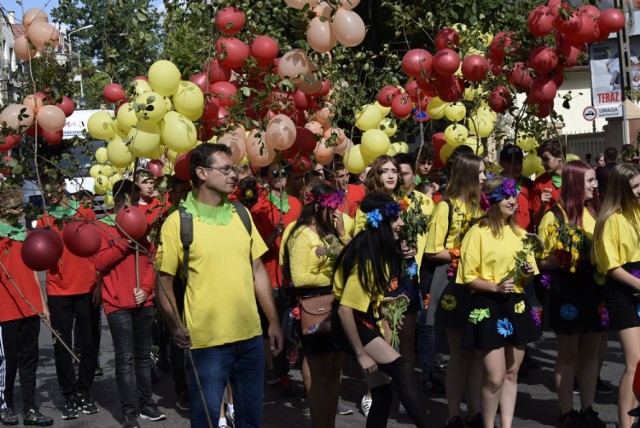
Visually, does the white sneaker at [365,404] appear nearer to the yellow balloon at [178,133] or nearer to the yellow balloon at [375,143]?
the yellow balloon at [375,143]

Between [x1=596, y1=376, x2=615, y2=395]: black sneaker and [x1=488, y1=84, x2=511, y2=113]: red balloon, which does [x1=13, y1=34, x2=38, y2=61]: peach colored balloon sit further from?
[x1=596, y1=376, x2=615, y2=395]: black sneaker

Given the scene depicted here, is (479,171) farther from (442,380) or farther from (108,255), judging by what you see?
(108,255)

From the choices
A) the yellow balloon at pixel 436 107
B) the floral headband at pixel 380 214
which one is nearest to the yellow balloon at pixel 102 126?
the floral headband at pixel 380 214

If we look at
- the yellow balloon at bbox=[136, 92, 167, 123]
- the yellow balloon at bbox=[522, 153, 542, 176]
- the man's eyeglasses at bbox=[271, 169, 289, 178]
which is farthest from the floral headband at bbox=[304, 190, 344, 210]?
the yellow balloon at bbox=[522, 153, 542, 176]

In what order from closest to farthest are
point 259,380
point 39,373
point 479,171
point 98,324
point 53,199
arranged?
1. point 259,380
2. point 53,199
3. point 479,171
4. point 98,324
5. point 39,373

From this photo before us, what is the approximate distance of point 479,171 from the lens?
7664 millimetres

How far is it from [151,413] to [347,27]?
3647 mm

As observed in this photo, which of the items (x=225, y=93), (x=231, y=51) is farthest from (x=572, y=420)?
(x=231, y=51)

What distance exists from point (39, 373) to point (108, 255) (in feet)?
11.7

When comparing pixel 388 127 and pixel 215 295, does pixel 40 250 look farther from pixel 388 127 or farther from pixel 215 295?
pixel 388 127

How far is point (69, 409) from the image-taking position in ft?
28.5

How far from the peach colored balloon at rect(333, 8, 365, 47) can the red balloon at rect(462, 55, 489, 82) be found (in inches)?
52.5

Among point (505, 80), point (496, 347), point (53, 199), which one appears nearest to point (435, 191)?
point (505, 80)

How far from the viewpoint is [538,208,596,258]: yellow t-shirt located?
6973mm
